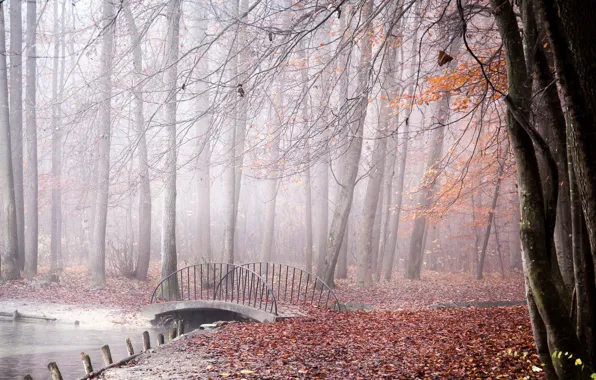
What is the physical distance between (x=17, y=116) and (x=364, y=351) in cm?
1546

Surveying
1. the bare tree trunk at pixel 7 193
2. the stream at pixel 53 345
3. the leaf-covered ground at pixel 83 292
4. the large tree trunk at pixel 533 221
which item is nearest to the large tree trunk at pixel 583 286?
the large tree trunk at pixel 533 221

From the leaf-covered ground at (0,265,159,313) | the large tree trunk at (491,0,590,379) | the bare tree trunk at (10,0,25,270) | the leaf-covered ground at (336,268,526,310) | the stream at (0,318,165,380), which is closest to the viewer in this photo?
the large tree trunk at (491,0,590,379)

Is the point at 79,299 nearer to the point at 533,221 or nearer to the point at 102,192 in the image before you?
the point at 102,192

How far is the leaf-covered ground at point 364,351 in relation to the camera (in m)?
5.88

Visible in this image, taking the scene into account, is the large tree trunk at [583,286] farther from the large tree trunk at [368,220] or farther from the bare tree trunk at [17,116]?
the bare tree trunk at [17,116]

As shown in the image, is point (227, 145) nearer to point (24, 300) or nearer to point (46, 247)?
point (24, 300)

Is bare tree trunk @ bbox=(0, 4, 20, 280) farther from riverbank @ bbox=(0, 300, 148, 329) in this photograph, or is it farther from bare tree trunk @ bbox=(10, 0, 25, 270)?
riverbank @ bbox=(0, 300, 148, 329)

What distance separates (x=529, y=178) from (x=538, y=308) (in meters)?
1.06

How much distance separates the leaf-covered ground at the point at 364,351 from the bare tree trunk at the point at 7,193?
899 cm

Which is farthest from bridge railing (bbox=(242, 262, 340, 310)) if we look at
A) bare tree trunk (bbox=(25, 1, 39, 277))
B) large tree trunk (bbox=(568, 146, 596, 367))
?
large tree trunk (bbox=(568, 146, 596, 367))

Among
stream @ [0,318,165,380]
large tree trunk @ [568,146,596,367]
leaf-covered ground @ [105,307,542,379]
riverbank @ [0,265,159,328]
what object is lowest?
stream @ [0,318,165,380]

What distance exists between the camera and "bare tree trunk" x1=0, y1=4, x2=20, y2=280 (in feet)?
51.4

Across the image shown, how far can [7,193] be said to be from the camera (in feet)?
52.6

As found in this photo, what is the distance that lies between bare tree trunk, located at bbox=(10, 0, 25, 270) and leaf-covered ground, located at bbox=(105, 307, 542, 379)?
33.6ft
